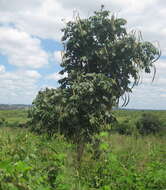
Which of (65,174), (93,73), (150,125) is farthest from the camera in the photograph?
(150,125)

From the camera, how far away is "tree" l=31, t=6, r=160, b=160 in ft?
22.6

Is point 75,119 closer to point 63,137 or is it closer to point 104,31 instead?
point 63,137

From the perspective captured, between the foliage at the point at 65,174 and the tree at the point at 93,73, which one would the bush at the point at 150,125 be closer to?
the tree at the point at 93,73

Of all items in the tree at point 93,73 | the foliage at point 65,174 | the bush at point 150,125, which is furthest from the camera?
the bush at point 150,125

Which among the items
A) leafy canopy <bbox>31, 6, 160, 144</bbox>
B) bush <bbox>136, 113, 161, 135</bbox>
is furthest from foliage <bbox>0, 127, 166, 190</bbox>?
bush <bbox>136, 113, 161, 135</bbox>

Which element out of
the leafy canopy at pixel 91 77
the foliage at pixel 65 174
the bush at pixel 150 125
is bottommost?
the bush at pixel 150 125

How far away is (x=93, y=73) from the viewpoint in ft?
22.9

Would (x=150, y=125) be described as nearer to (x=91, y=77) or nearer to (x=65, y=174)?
(x=91, y=77)

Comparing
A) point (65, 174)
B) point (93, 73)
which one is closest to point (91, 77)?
point (93, 73)

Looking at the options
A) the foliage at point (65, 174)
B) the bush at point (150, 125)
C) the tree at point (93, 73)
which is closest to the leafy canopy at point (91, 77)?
the tree at point (93, 73)

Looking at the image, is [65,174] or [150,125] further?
[150,125]

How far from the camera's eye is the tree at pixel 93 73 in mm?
6875

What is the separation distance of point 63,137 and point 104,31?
3.31 m

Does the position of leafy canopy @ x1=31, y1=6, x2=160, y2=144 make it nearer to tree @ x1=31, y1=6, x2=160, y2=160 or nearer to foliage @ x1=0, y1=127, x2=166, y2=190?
tree @ x1=31, y1=6, x2=160, y2=160
